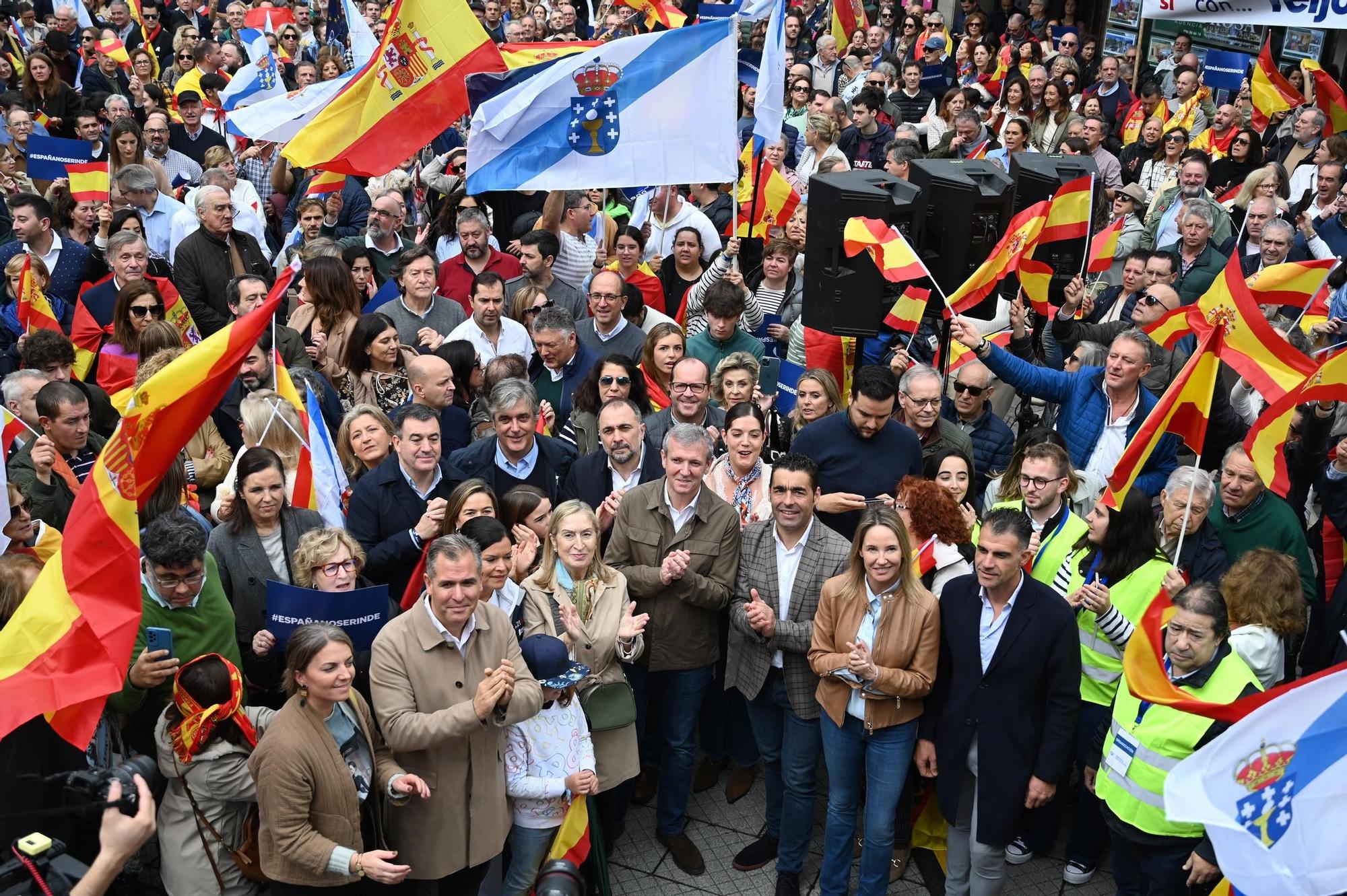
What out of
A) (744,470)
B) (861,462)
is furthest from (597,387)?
(861,462)

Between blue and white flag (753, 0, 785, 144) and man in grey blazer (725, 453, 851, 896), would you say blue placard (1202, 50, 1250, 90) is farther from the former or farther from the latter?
man in grey blazer (725, 453, 851, 896)

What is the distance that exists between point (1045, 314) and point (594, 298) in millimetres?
2608

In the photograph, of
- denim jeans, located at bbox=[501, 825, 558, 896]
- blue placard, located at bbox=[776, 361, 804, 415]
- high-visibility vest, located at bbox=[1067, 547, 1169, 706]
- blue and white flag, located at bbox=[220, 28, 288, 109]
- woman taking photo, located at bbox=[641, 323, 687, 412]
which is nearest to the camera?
denim jeans, located at bbox=[501, 825, 558, 896]

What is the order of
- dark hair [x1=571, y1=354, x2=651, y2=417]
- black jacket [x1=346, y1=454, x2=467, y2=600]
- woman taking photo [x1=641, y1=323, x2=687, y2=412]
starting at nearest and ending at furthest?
black jacket [x1=346, y1=454, x2=467, y2=600] → dark hair [x1=571, y1=354, x2=651, y2=417] → woman taking photo [x1=641, y1=323, x2=687, y2=412]

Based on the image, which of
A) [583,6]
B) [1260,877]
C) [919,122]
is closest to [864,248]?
[1260,877]

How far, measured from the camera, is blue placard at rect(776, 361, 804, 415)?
779cm

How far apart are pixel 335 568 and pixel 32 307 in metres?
3.94

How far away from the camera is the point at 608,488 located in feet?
21.0

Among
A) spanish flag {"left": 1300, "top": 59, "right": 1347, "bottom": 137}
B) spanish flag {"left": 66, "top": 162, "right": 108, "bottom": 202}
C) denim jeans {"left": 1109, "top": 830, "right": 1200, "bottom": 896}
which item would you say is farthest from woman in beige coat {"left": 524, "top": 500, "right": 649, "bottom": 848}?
spanish flag {"left": 1300, "top": 59, "right": 1347, "bottom": 137}

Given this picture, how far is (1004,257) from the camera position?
716cm

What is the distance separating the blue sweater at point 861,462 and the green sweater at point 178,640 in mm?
2731

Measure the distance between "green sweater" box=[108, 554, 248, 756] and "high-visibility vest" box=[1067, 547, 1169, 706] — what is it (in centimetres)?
328

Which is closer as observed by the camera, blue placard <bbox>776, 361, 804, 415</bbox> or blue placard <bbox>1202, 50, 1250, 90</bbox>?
blue placard <bbox>776, 361, 804, 415</bbox>

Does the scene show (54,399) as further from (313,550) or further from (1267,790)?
(1267,790)
